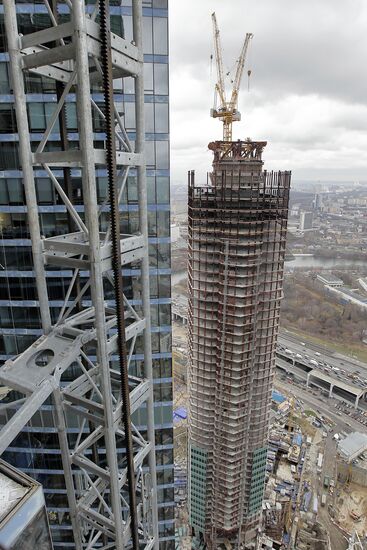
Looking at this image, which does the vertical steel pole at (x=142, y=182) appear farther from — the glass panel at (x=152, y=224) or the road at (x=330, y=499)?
the road at (x=330, y=499)

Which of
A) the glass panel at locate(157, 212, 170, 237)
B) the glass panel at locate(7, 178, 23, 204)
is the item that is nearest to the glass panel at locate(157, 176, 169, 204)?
the glass panel at locate(157, 212, 170, 237)

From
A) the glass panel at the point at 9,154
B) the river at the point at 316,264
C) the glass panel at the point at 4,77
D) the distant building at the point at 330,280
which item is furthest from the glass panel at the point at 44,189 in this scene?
the distant building at the point at 330,280

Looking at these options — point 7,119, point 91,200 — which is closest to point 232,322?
point 7,119

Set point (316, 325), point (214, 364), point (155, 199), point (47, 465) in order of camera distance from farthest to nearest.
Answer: point (316, 325)
point (214, 364)
point (47, 465)
point (155, 199)

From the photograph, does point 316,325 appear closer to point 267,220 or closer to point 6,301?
point 267,220

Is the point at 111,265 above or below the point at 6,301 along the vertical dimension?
above

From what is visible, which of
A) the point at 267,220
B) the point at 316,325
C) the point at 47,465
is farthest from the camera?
the point at 316,325

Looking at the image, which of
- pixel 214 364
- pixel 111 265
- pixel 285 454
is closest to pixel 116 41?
pixel 111 265
